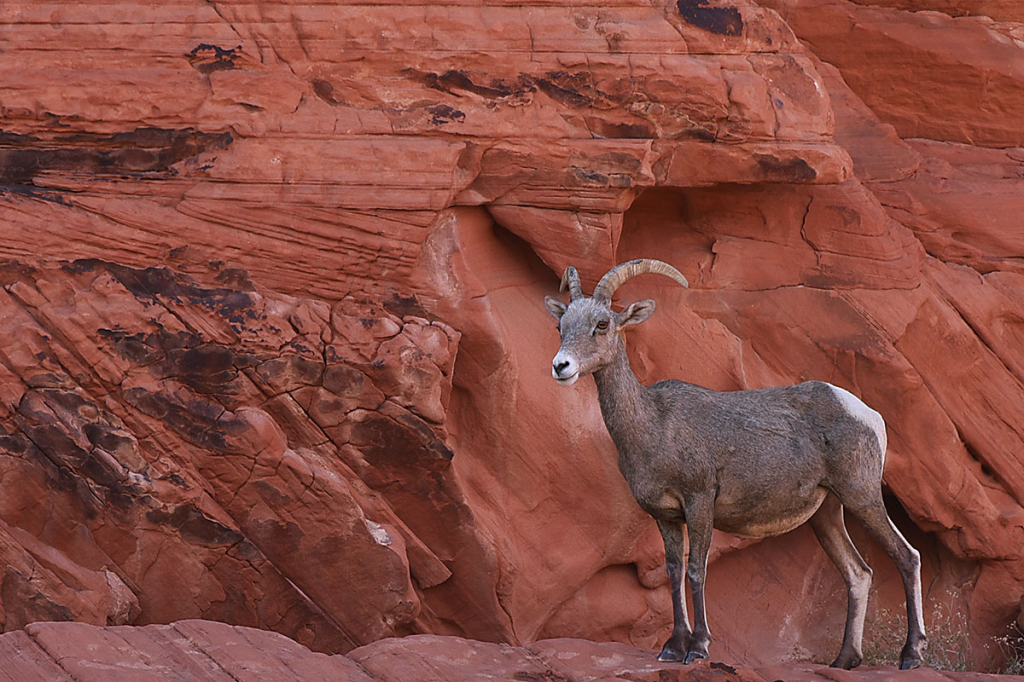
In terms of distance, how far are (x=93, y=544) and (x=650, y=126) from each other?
5.30 meters

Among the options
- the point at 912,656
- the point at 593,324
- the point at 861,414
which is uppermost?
the point at 593,324

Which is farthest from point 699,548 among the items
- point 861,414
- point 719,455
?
point 861,414

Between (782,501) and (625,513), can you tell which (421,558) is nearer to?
(625,513)

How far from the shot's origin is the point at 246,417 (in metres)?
8.38

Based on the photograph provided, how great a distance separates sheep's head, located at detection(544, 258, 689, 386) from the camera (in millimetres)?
7332

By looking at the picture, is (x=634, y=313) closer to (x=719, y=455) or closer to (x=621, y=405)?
(x=621, y=405)

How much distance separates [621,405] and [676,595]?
1.31 metres

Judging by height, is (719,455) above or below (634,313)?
below

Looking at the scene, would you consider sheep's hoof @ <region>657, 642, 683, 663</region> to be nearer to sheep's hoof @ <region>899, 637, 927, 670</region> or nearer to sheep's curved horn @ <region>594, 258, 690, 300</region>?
sheep's hoof @ <region>899, 637, 927, 670</region>

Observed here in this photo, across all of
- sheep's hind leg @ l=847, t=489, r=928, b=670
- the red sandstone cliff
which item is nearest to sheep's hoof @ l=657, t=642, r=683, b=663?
sheep's hind leg @ l=847, t=489, r=928, b=670

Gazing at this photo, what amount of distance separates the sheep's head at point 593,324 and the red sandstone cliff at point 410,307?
141cm

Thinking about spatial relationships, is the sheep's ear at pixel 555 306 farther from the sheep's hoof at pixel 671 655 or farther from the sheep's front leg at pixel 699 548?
the sheep's hoof at pixel 671 655

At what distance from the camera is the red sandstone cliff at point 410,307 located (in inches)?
329

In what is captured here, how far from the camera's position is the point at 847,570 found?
8.24 meters
